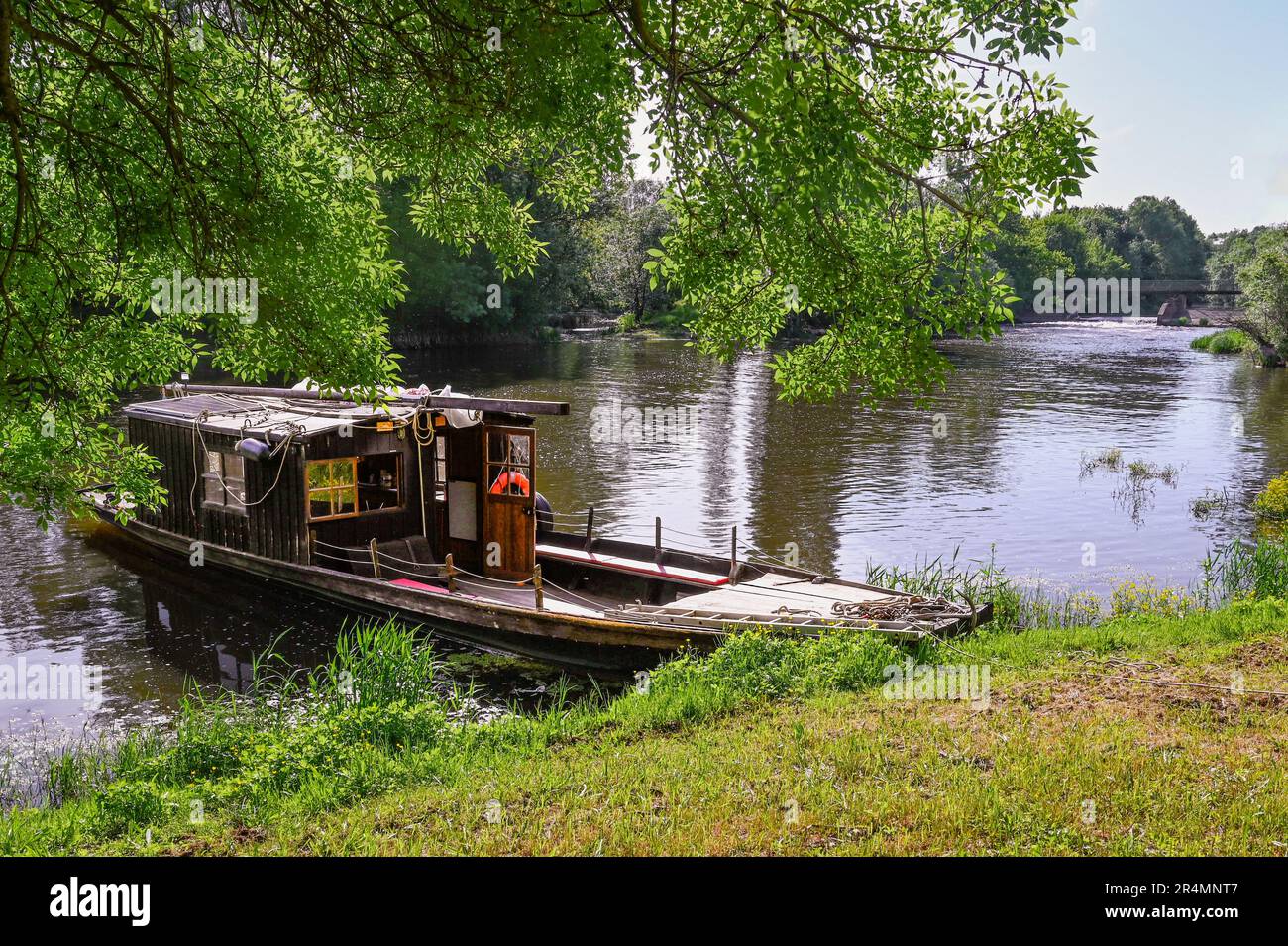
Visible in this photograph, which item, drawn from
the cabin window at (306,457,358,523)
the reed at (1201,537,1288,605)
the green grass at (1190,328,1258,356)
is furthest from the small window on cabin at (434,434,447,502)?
the green grass at (1190,328,1258,356)

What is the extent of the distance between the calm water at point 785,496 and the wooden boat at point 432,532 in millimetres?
880

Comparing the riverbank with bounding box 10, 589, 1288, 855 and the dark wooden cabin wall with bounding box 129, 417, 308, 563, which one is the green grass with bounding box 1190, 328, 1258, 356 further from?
the dark wooden cabin wall with bounding box 129, 417, 308, 563

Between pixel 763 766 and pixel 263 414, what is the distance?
14.7m

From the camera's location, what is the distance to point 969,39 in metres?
8.31

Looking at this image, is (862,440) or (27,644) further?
(862,440)

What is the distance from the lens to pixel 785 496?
2948cm

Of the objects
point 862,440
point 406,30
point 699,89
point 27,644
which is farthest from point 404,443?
point 862,440

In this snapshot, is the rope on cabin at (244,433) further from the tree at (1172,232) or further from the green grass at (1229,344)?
the tree at (1172,232)

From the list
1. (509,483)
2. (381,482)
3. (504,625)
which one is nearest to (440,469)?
(381,482)

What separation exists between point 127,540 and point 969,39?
21813mm

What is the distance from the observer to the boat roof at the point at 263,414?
1819 centimetres
